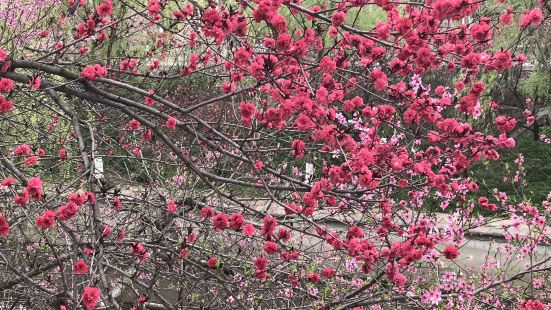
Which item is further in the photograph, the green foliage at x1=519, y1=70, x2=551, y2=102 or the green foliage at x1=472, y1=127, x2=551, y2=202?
the green foliage at x1=519, y1=70, x2=551, y2=102

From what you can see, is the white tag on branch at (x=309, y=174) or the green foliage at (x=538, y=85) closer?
the white tag on branch at (x=309, y=174)

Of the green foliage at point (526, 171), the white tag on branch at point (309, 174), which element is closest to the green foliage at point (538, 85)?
the green foliage at point (526, 171)

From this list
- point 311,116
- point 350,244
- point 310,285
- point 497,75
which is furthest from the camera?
point 497,75

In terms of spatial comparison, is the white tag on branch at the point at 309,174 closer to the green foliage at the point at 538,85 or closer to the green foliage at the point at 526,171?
the green foliage at the point at 526,171

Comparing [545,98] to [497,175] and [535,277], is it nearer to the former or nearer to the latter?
[497,175]

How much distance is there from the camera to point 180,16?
4.02 m

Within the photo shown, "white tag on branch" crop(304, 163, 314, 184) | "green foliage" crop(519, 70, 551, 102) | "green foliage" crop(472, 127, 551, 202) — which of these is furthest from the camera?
"green foliage" crop(519, 70, 551, 102)

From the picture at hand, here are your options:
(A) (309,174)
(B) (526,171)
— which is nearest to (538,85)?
(B) (526,171)

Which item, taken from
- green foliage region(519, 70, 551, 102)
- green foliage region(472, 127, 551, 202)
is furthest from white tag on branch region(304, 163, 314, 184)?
green foliage region(519, 70, 551, 102)

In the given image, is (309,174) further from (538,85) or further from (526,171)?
(538,85)

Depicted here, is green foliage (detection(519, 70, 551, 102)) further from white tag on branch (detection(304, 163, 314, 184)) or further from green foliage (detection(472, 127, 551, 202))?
white tag on branch (detection(304, 163, 314, 184))

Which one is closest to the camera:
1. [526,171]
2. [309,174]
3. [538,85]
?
[309,174]

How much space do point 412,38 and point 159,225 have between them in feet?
8.05

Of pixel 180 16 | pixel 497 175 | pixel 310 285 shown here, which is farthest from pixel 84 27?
pixel 497 175
